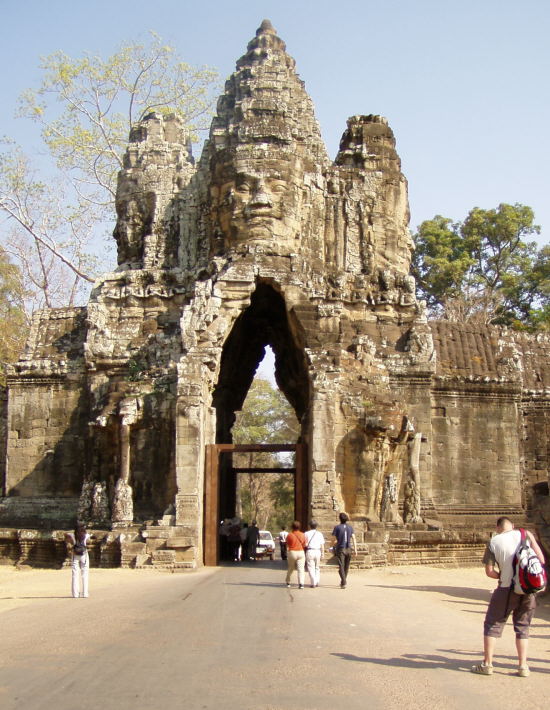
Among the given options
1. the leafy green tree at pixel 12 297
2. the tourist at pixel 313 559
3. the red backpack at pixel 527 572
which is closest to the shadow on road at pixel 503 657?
the red backpack at pixel 527 572

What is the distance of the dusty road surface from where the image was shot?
21.3ft

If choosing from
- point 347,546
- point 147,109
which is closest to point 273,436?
point 147,109

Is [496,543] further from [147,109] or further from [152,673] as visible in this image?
[147,109]

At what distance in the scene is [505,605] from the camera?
25.0ft

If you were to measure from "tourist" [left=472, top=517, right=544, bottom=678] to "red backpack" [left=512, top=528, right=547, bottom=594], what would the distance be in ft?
0.17

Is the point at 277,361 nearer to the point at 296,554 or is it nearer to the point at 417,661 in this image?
the point at 296,554

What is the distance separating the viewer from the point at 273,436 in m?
48.2

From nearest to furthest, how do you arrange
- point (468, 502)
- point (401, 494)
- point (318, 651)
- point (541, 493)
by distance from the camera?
point (318, 651) → point (541, 493) → point (401, 494) → point (468, 502)

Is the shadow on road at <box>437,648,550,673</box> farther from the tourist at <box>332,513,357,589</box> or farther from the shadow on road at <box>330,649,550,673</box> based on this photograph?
the tourist at <box>332,513,357,589</box>

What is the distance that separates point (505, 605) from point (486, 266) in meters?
36.4

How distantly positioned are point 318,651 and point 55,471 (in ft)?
51.2

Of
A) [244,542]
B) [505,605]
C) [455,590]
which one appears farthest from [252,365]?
[505,605]

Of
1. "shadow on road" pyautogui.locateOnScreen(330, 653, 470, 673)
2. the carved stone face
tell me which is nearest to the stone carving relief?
the carved stone face

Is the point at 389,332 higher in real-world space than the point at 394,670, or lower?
higher
